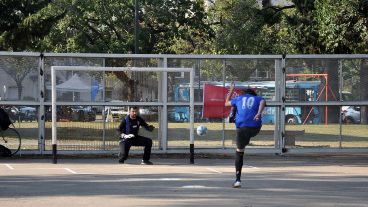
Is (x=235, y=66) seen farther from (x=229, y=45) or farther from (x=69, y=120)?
(x=229, y=45)

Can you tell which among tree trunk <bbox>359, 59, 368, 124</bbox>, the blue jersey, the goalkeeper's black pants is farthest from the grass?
the blue jersey

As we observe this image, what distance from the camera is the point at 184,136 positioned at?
1861cm

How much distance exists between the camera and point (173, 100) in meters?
18.5

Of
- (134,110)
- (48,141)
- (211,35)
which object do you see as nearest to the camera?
(134,110)

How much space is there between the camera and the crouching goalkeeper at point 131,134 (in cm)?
1677

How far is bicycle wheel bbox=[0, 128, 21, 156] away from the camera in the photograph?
57.5 ft

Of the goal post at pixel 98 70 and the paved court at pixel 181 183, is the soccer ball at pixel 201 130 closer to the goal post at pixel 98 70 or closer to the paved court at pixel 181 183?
the paved court at pixel 181 183

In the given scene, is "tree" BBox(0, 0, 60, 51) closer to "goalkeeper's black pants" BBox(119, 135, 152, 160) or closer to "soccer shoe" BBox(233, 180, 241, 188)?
"goalkeeper's black pants" BBox(119, 135, 152, 160)

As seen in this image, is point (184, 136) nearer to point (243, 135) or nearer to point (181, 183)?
point (181, 183)

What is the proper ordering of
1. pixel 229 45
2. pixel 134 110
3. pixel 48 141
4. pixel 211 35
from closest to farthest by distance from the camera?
pixel 134 110 < pixel 48 141 < pixel 229 45 < pixel 211 35

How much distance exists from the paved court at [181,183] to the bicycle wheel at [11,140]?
62 centimetres

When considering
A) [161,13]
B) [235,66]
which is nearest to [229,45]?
[161,13]

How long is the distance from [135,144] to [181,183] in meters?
4.16

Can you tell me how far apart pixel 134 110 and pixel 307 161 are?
14.8 ft
